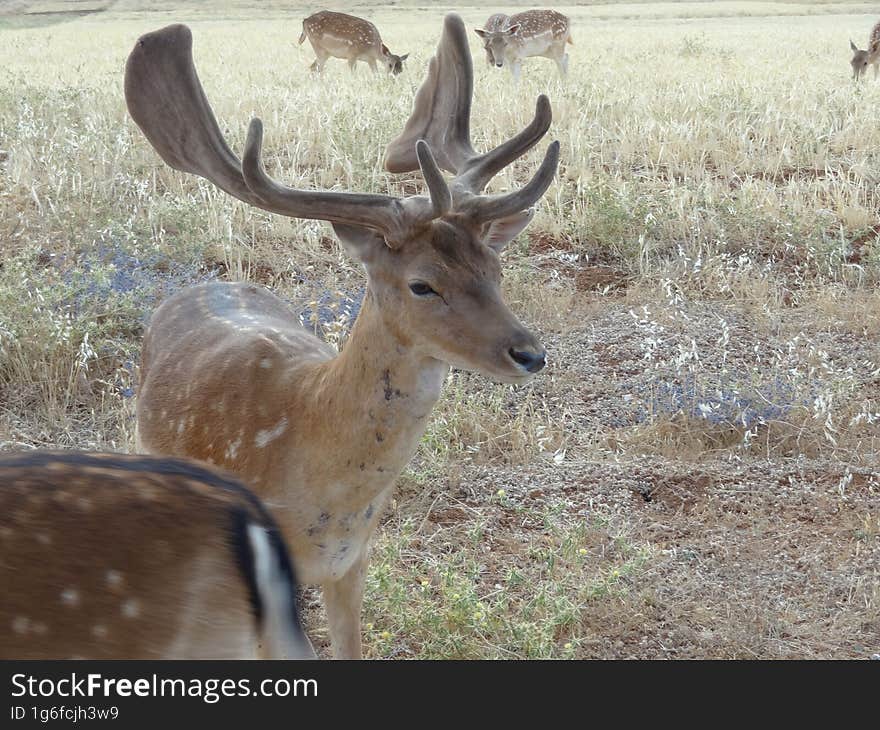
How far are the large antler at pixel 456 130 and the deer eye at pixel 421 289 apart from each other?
294 mm

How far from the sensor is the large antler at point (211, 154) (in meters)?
2.95

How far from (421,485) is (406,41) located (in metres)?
23.1

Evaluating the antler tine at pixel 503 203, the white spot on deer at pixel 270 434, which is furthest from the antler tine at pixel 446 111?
the white spot on deer at pixel 270 434

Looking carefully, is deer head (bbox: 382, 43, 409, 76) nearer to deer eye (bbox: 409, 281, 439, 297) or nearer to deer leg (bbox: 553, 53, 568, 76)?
deer leg (bbox: 553, 53, 568, 76)

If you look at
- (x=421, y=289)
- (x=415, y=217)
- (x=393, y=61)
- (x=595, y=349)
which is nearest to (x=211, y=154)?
(x=415, y=217)

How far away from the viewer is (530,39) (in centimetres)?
1817

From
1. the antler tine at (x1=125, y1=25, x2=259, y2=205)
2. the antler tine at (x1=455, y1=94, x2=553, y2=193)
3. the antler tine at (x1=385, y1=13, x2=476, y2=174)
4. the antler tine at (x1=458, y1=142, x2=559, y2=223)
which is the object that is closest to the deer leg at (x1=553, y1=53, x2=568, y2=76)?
the antler tine at (x1=385, y1=13, x2=476, y2=174)

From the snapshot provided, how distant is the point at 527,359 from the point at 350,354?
0.52 meters

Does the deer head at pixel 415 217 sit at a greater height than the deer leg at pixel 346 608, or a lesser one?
greater

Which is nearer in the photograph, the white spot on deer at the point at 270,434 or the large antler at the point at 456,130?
the white spot on deer at the point at 270,434

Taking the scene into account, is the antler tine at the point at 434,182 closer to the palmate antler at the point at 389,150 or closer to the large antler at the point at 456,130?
the palmate antler at the point at 389,150

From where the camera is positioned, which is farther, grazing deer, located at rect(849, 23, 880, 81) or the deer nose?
grazing deer, located at rect(849, 23, 880, 81)

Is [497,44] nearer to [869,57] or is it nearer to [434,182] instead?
[869,57]

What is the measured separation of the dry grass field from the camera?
144 inches
